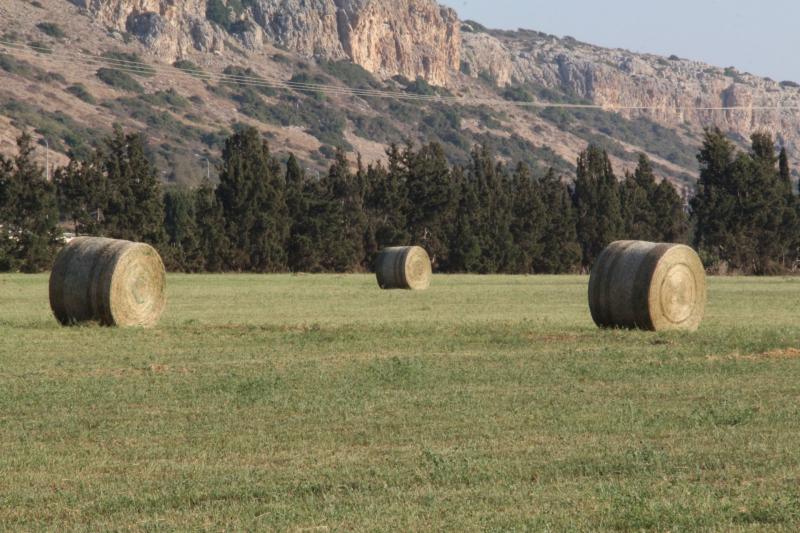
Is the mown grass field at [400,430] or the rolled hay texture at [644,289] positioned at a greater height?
the rolled hay texture at [644,289]

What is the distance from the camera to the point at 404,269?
5531 centimetres

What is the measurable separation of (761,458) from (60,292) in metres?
19.6

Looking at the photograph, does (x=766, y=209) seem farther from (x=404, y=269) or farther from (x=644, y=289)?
(x=644, y=289)

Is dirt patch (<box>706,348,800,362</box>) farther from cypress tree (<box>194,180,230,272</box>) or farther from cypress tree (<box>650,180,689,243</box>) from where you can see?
cypress tree (<box>650,180,689,243</box>)

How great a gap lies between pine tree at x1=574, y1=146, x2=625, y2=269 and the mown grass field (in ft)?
246

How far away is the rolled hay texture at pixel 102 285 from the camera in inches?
1122

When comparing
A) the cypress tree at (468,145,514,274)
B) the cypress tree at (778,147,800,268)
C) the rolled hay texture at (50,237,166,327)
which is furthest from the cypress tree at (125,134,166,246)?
the rolled hay texture at (50,237,166,327)

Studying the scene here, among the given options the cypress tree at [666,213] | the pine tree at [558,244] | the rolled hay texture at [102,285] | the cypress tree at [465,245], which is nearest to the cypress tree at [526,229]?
the pine tree at [558,244]

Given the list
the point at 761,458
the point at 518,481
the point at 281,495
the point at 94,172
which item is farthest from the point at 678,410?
the point at 94,172

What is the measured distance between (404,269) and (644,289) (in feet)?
94.0

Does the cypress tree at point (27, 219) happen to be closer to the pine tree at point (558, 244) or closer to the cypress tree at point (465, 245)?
the cypress tree at point (465, 245)

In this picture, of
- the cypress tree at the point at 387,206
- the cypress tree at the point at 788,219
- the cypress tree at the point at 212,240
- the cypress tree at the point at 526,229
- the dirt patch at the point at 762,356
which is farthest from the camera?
the cypress tree at the point at 788,219

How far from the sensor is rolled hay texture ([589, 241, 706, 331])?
2716 cm

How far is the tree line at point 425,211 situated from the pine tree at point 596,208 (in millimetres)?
Answer: 118
